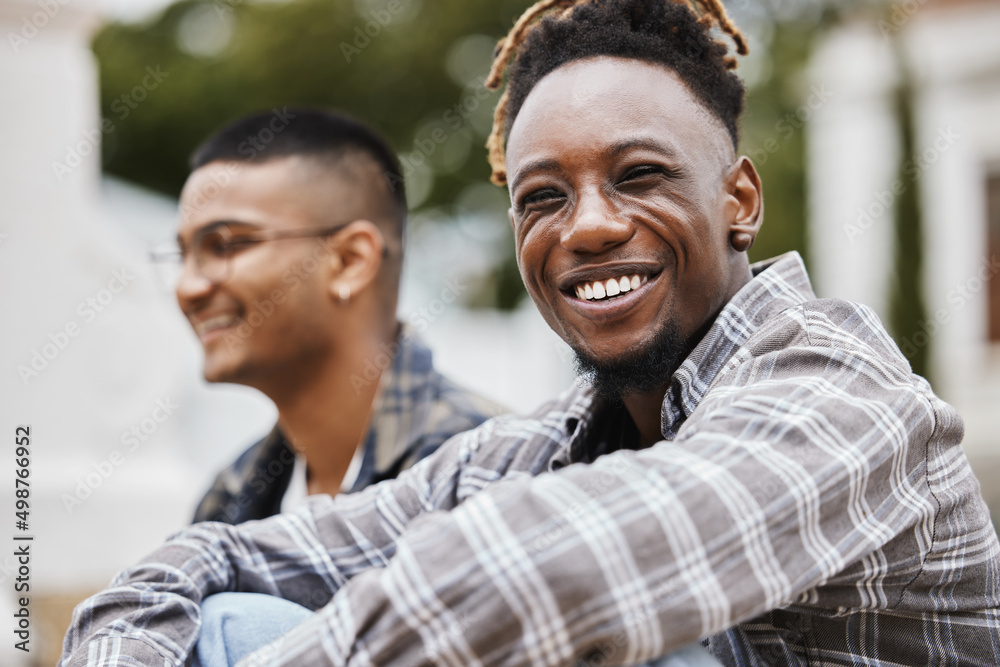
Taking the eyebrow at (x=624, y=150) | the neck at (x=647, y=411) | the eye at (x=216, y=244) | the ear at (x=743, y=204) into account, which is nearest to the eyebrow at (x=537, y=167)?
the eyebrow at (x=624, y=150)

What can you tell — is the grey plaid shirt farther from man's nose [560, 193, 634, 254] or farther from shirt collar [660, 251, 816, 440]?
man's nose [560, 193, 634, 254]

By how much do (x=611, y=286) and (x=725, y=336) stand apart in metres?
0.26

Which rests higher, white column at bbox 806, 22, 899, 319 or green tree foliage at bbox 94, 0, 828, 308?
green tree foliage at bbox 94, 0, 828, 308

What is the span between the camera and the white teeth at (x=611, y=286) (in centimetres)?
200

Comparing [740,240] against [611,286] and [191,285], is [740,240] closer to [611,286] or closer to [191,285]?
[611,286]

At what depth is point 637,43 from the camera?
83.4 inches

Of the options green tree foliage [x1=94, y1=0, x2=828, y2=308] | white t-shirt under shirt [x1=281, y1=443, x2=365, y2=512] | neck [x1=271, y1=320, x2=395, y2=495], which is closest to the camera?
neck [x1=271, y1=320, x2=395, y2=495]

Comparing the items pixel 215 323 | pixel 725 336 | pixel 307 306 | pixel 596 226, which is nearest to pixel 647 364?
pixel 725 336

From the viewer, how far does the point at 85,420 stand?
489cm

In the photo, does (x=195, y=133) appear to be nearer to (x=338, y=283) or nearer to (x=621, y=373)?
(x=338, y=283)

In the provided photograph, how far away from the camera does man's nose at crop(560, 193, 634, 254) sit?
77.0 inches

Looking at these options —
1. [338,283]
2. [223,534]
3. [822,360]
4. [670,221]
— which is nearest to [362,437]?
[338,283]

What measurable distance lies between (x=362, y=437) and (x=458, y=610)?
2247mm

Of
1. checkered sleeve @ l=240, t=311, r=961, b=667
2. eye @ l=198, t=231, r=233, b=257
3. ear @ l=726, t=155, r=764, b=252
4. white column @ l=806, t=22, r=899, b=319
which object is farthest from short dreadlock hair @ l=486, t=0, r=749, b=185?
white column @ l=806, t=22, r=899, b=319
